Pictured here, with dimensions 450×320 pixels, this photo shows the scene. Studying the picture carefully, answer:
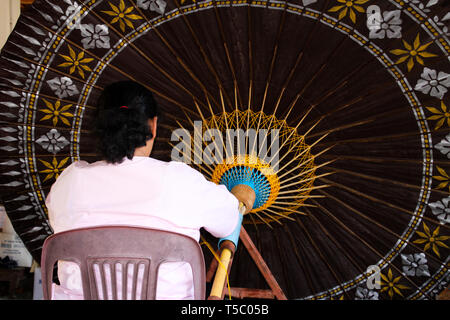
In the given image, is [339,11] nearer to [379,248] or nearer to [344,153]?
[344,153]

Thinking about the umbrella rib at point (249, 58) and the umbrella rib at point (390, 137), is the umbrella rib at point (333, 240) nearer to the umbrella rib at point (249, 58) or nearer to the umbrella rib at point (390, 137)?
the umbrella rib at point (390, 137)

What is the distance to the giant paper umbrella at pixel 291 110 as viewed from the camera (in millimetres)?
1312

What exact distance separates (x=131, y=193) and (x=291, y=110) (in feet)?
2.62

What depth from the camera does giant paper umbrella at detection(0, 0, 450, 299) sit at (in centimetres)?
131

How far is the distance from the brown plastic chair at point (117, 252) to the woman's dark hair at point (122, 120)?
23 centimetres

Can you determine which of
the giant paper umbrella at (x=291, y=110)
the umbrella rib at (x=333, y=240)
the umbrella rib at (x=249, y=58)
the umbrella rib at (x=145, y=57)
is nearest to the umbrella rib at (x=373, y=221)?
the giant paper umbrella at (x=291, y=110)

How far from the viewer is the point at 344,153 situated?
1476mm

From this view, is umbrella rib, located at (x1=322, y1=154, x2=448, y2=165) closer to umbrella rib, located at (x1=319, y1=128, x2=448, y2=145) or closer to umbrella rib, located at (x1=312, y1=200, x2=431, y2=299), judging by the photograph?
umbrella rib, located at (x1=319, y1=128, x2=448, y2=145)

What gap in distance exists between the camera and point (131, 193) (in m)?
0.97

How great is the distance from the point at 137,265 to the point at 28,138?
1035mm

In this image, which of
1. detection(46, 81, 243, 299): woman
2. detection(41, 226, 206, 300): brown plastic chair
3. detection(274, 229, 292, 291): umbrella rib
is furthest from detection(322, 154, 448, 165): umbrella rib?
detection(41, 226, 206, 300): brown plastic chair

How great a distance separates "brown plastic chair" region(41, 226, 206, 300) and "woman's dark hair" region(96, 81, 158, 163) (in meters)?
0.23
